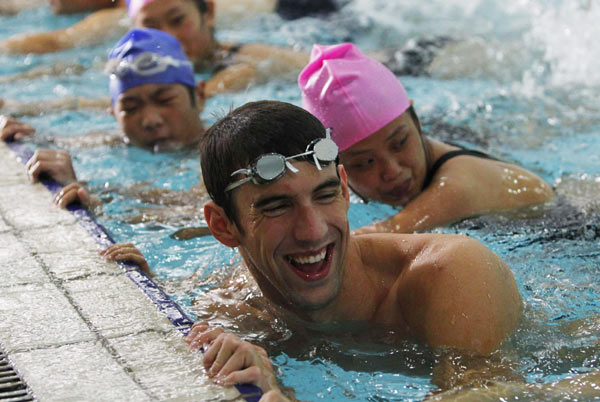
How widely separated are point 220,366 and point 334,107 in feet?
7.64

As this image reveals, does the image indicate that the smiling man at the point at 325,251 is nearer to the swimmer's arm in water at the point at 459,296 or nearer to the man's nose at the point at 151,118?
the swimmer's arm in water at the point at 459,296

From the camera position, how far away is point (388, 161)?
5031 millimetres

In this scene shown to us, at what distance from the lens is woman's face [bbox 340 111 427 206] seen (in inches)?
198

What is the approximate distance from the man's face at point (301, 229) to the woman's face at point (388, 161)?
1.52 m

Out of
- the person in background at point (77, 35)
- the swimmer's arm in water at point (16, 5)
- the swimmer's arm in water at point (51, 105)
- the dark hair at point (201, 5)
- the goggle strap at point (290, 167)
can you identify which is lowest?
the swimmer's arm in water at point (16, 5)

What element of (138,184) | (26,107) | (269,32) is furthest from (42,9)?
(138,184)

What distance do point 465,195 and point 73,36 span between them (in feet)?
23.8

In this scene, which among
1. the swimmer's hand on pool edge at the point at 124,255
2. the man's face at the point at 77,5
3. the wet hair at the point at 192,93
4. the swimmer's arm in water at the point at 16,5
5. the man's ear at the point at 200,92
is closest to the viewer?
the swimmer's hand on pool edge at the point at 124,255

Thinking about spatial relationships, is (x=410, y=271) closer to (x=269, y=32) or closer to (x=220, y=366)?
(x=220, y=366)

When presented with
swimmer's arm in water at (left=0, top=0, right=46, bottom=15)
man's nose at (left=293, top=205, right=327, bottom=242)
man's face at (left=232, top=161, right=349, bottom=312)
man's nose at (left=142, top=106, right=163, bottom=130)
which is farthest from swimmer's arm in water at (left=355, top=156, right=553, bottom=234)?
swimmer's arm in water at (left=0, top=0, right=46, bottom=15)

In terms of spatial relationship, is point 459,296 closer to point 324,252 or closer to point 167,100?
point 324,252

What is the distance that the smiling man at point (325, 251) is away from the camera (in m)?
3.31

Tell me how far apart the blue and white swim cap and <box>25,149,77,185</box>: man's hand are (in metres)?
1.13

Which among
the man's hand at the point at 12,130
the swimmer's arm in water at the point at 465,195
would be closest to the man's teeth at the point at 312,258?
the swimmer's arm in water at the point at 465,195
